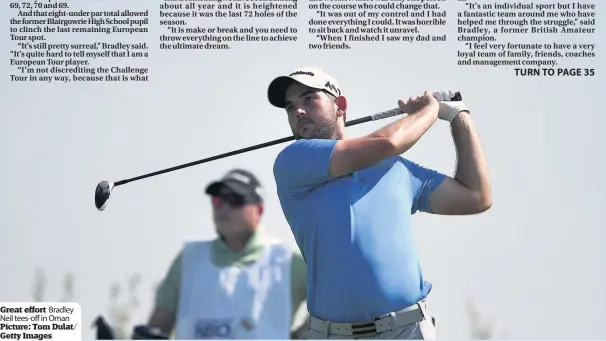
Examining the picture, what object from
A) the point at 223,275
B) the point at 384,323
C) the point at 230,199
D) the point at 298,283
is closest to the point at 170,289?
the point at 223,275

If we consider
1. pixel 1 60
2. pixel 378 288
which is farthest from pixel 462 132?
pixel 1 60

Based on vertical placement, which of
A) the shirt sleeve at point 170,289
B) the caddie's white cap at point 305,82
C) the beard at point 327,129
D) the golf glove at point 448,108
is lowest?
the shirt sleeve at point 170,289

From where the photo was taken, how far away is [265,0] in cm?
376

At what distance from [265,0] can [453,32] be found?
765 mm

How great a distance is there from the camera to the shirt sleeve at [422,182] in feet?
10.0

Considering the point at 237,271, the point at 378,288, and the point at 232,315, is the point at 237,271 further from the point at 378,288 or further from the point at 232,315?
the point at 378,288

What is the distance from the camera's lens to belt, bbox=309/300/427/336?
276 centimetres

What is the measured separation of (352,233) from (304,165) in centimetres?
26

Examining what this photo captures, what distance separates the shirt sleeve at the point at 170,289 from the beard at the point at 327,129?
83 cm

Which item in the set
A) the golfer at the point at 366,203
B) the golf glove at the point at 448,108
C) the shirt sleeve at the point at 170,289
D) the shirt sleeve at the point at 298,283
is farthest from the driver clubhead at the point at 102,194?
the golf glove at the point at 448,108

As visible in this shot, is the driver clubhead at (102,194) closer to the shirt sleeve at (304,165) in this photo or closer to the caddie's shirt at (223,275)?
the caddie's shirt at (223,275)

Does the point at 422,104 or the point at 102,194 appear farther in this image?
the point at 102,194

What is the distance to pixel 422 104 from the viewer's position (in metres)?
2.94

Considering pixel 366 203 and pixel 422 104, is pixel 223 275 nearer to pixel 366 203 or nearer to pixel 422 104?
pixel 366 203
